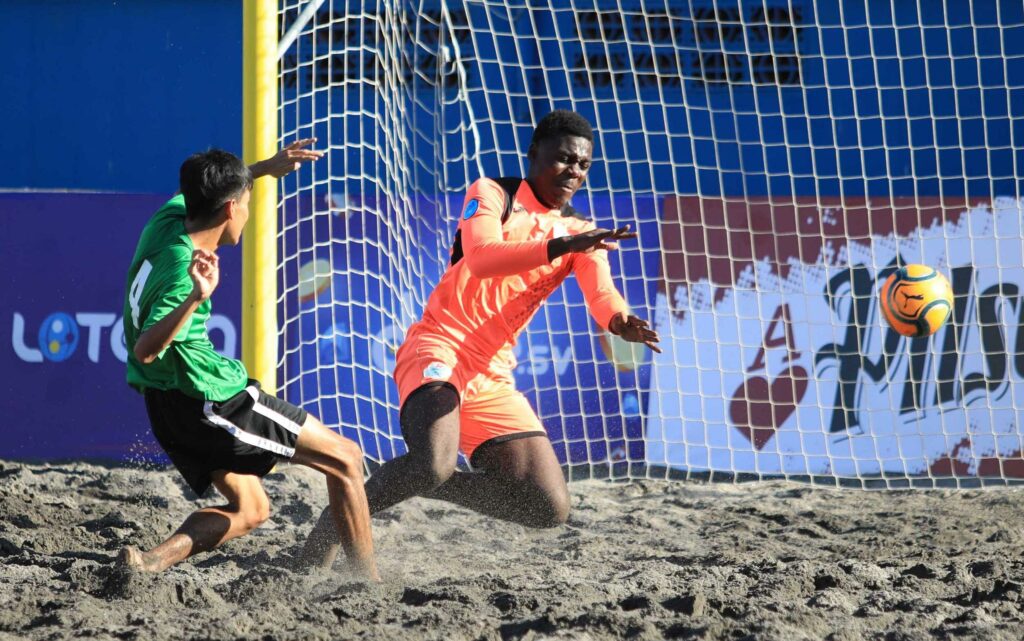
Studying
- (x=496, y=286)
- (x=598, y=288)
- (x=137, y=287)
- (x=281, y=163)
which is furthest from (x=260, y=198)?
(x=137, y=287)

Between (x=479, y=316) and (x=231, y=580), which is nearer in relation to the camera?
(x=231, y=580)

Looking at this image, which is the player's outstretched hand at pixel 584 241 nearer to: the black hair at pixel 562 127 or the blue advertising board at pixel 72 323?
the black hair at pixel 562 127

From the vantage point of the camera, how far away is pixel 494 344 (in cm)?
486

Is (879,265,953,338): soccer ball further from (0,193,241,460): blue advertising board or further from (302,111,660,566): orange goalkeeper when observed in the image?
(0,193,241,460): blue advertising board

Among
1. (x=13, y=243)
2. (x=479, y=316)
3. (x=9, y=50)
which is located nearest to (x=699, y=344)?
(x=479, y=316)

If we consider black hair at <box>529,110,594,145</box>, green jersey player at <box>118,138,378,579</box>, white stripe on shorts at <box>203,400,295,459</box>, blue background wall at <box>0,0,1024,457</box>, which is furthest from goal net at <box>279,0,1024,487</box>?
white stripe on shorts at <box>203,400,295,459</box>

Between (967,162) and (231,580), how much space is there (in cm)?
740

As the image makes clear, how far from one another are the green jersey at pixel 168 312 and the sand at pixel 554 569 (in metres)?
0.66

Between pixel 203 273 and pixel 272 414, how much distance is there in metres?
0.65

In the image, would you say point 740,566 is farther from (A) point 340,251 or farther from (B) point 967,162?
(B) point 967,162

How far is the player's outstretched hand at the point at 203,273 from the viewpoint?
3674 millimetres

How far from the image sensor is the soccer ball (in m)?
6.39

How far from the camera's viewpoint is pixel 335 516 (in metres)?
4.33

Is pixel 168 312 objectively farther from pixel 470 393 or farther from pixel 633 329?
pixel 633 329
